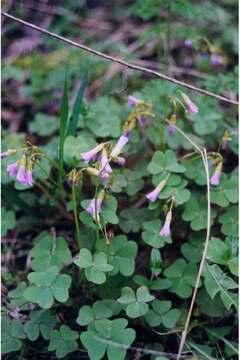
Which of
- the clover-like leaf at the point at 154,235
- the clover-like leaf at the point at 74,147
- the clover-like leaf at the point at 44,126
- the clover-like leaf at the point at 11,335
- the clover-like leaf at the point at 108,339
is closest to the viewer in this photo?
the clover-like leaf at the point at 108,339

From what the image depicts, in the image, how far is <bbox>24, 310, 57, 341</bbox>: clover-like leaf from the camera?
1.83 metres

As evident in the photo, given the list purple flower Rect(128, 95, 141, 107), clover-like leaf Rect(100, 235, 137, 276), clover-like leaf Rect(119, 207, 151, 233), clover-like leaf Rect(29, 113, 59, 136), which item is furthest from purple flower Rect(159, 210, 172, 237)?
clover-like leaf Rect(29, 113, 59, 136)

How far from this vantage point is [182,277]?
6.38 feet

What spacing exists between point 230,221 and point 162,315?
456mm

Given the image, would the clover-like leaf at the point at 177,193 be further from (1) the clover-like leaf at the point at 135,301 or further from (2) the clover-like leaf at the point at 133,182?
(1) the clover-like leaf at the point at 135,301

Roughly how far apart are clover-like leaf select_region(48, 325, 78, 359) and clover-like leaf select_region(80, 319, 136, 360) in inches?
3.6

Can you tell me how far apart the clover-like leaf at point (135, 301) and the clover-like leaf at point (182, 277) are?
7.0 inches

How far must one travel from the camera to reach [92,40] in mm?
3482

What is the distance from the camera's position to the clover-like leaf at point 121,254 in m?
1.87

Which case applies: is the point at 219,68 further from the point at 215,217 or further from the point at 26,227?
the point at 26,227

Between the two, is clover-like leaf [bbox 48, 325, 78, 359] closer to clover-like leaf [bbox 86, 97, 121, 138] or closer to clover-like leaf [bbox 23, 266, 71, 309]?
clover-like leaf [bbox 23, 266, 71, 309]

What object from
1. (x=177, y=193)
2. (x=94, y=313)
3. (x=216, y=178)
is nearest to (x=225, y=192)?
(x=216, y=178)

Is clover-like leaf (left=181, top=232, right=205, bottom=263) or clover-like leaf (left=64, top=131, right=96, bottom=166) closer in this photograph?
clover-like leaf (left=181, top=232, right=205, bottom=263)

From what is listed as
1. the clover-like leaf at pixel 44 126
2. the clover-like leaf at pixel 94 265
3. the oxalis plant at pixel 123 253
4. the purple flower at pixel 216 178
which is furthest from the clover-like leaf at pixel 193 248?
the clover-like leaf at pixel 44 126
